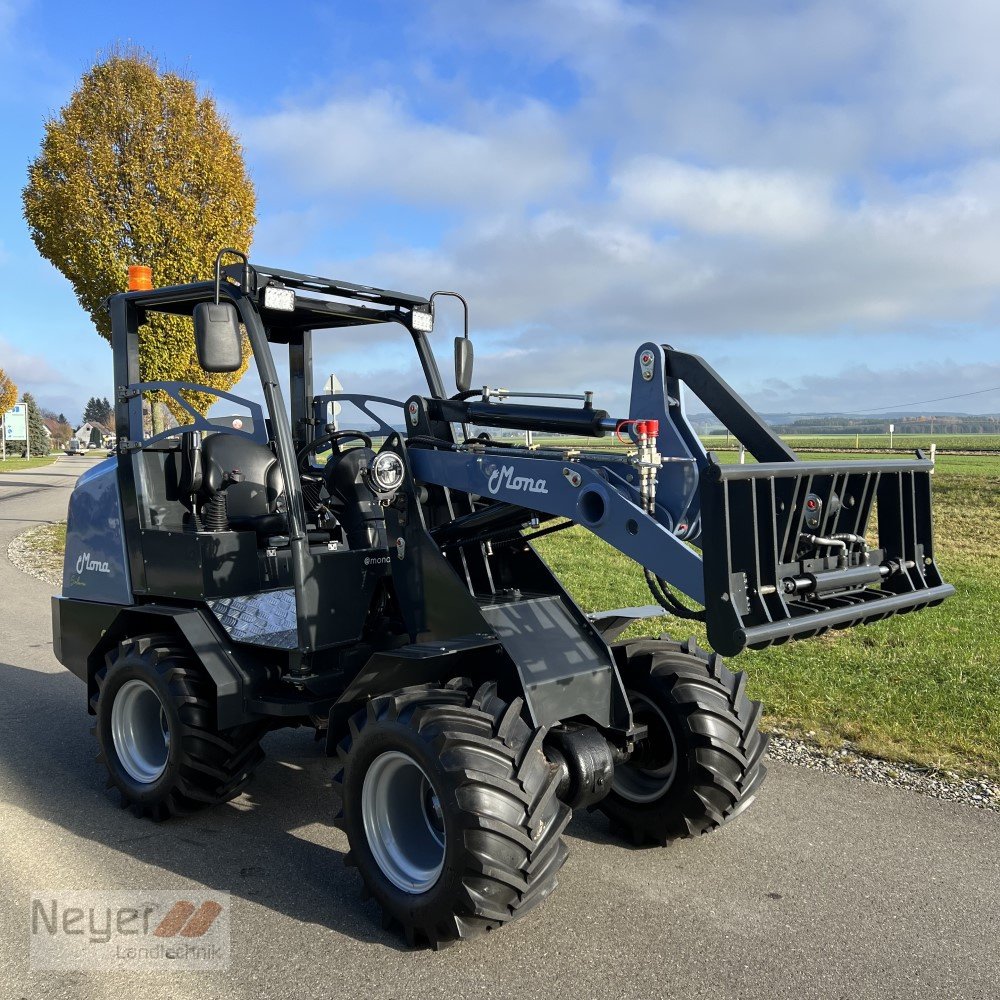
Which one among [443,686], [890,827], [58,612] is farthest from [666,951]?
[58,612]

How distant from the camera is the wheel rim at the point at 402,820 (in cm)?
384

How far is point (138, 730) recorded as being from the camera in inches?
205

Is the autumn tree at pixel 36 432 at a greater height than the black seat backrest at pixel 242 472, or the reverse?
the autumn tree at pixel 36 432

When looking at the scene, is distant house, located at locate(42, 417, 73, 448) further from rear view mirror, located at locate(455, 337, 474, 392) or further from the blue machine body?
rear view mirror, located at locate(455, 337, 474, 392)

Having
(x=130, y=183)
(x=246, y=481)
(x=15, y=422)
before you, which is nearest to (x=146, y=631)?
(x=246, y=481)

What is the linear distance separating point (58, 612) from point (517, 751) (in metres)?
3.79

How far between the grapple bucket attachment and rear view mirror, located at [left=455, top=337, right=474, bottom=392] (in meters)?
1.97

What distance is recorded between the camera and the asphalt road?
3.39 metres

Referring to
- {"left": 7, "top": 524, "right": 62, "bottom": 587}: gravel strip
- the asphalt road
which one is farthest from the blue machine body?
{"left": 7, "top": 524, "right": 62, "bottom": 587}: gravel strip

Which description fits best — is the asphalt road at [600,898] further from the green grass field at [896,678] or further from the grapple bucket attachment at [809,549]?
the grapple bucket attachment at [809,549]

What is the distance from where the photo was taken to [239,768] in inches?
192

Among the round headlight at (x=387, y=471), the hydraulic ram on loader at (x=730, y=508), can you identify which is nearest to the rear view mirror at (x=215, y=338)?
the round headlight at (x=387, y=471)

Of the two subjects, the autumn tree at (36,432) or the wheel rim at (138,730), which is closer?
the wheel rim at (138,730)

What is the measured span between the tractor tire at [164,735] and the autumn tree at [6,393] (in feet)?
211
